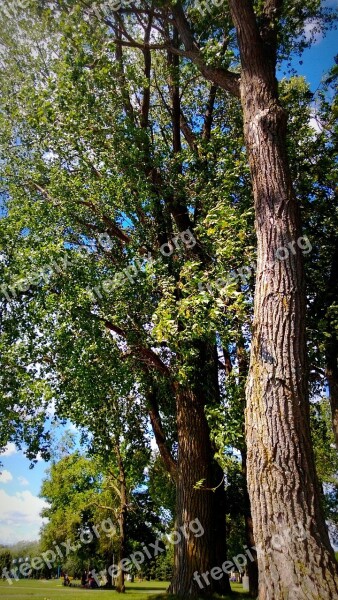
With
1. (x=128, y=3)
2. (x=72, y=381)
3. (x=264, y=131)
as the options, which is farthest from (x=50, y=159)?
(x=264, y=131)

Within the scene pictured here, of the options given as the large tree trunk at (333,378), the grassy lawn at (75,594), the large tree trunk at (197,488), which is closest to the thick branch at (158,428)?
the large tree trunk at (197,488)

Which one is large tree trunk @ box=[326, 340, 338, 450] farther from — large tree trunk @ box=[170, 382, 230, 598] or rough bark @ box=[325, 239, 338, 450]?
large tree trunk @ box=[170, 382, 230, 598]

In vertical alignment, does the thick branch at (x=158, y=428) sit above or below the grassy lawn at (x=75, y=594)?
above

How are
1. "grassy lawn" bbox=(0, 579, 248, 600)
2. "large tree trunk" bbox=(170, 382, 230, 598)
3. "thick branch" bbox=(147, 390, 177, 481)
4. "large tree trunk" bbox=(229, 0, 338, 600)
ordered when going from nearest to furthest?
"large tree trunk" bbox=(229, 0, 338, 600)
"large tree trunk" bbox=(170, 382, 230, 598)
"thick branch" bbox=(147, 390, 177, 481)
"grassy lawn" bbox=(0, 579, 248, 600)

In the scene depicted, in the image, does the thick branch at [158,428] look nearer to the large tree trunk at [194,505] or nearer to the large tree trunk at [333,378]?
the large tree trunk at [194,505]

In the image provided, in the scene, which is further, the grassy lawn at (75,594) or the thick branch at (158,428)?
the grassy lawn at (75,594)

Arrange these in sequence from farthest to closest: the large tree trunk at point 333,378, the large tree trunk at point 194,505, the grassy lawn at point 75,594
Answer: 1. the grassy lawn at point 75,594
2. the large tree trunk at point 333,378
3. the large tree trunk at point 194,505

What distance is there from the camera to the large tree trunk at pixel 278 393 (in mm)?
4602

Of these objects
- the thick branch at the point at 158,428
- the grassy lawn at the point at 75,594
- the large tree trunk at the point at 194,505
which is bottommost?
the grassy lawn at the point at 75,594

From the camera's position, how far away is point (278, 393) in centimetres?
534

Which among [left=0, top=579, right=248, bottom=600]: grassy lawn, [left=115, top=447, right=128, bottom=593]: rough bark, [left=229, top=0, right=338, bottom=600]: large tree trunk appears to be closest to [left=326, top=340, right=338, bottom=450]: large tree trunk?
[left=0, top=579, right=248, bottom=600]: grassy lawn

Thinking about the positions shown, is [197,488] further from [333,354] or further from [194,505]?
[333,354]

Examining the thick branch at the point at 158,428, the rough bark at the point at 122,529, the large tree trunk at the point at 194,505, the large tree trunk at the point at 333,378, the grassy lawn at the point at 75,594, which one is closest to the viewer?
the large tree trunk at the point at 194,505

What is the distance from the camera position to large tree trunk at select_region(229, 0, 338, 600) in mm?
4602
